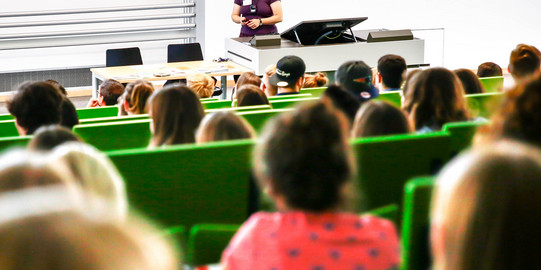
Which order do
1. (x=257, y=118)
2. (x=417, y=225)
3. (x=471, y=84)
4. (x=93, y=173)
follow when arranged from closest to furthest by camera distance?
(x=93, y=173), (x=417, y=225), (x=257, y=118), (x=471, y=84)

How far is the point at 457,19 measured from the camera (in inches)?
435

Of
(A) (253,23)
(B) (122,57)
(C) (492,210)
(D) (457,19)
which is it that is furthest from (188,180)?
(D) (457,19)

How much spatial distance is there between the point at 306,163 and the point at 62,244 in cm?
102

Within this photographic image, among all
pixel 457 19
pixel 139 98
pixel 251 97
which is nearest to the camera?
pixel 251 97

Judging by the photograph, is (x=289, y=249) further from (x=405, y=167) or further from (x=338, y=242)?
(x=405, y=167)

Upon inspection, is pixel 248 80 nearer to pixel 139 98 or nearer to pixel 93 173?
pixel 139 98

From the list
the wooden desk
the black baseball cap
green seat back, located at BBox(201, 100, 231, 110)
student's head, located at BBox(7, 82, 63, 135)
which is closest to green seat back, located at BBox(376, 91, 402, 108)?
the black baseball cap

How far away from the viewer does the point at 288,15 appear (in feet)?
33.8

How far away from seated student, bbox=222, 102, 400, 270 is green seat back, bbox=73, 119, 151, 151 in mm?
1845

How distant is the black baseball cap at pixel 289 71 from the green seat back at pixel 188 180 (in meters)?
2.45

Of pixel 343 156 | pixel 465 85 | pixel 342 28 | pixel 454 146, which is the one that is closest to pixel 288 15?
pixel 342 28

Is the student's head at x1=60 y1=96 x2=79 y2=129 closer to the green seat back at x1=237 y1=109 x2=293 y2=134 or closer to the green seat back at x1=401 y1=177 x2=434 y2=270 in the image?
the green seat back at x1=237 y1=109 x2=293 y2=134

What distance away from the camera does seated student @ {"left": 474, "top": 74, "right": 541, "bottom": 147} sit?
7.02 feet

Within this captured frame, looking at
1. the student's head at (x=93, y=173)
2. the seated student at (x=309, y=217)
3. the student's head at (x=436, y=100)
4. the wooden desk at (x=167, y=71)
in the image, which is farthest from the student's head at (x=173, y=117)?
the wooden desk at (x=167, y=71)
